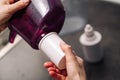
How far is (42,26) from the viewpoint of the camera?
0.57m

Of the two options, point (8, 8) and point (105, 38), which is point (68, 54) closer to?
point (8, 8)

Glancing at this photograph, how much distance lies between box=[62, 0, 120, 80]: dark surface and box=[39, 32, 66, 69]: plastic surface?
26 cm

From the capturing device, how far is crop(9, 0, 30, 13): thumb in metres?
0.59

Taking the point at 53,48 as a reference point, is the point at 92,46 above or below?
below

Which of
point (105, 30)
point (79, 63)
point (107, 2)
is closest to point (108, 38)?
point (105, 30)

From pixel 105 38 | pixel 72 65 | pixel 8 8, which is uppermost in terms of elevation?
pixel 8 8

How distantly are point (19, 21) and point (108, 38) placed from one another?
36 centimetres

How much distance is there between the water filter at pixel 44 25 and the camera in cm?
55

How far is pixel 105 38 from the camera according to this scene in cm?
88

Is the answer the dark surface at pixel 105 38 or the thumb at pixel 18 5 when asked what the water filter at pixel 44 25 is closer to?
the thumb at pixel 18 5

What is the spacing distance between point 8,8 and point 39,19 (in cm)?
10

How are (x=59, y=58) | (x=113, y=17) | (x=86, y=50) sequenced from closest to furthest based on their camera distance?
(x=59, y=58) → (x=86, y=50) → (x=113, y=17)

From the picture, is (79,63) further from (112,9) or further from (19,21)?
(112,9)

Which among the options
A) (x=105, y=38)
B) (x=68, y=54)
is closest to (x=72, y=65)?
(x=68, y=54)
